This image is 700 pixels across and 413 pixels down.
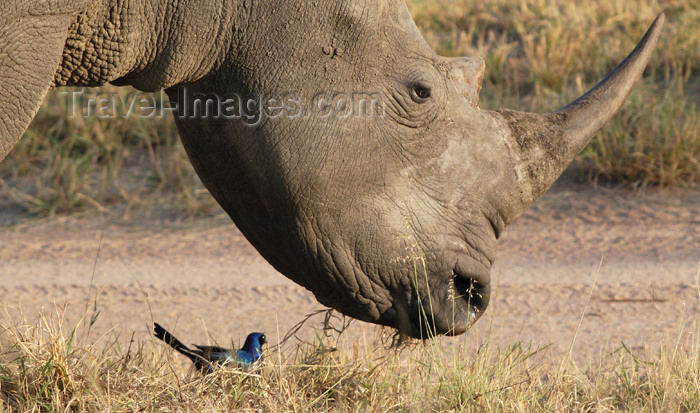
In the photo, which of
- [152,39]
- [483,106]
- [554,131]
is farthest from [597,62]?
[152,39]

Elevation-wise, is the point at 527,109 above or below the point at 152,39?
below

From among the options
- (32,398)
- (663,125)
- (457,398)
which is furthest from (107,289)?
(663,125)

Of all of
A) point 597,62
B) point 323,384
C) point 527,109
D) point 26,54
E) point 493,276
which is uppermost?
point 26,54

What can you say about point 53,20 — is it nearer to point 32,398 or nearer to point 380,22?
point 380,22

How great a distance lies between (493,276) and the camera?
19.3ft

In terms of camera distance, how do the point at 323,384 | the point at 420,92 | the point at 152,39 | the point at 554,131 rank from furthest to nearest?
the point at 323,384 → the point at 554,131 → the point at 420,92 → the point at 152,39

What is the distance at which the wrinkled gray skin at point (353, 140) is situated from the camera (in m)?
3.09

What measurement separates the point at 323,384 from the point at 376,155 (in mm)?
957

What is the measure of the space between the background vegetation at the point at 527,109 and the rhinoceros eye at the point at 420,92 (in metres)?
4.34

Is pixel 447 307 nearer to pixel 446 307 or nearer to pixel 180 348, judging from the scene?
pixel 446 307

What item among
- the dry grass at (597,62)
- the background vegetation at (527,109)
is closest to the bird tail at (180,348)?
the background vegetation at (527,109)

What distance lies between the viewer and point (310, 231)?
321cm

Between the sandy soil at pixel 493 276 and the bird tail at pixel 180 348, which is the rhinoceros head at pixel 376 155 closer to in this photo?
the bird tail at pixel 180 348

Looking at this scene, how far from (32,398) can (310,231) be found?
1095mm
